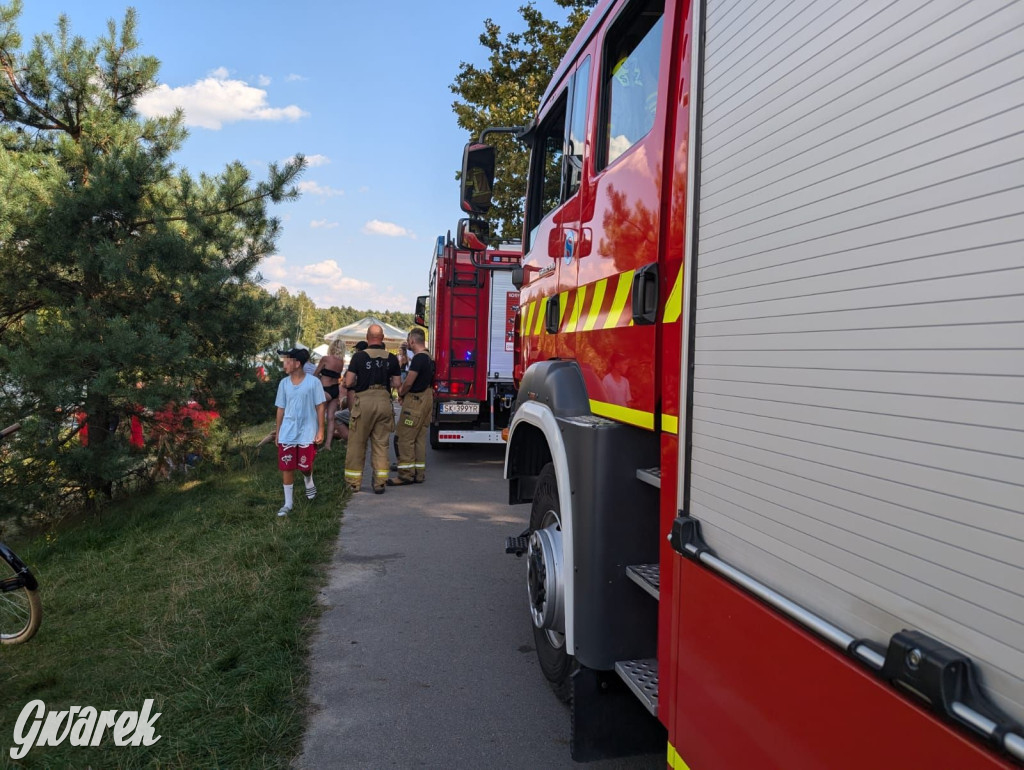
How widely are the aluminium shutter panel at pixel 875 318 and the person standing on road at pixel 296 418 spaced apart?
18.2ft

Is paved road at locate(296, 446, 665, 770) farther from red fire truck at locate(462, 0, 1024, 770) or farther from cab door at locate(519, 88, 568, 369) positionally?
cab door at locate(519, 88, 568, 369)

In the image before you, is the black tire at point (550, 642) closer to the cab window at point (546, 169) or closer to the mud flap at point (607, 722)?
the mud flap at point (607, 722)

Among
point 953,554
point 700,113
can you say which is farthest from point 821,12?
point 953,554

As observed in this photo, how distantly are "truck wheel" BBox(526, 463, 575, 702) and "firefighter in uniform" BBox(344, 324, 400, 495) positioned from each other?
15.5ft

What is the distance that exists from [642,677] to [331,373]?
822 centimetres

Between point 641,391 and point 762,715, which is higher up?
point 641,391

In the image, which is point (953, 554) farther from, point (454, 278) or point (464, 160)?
point (454, 278)

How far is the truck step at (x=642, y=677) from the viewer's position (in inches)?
81.7

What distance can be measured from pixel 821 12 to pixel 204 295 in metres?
7.51

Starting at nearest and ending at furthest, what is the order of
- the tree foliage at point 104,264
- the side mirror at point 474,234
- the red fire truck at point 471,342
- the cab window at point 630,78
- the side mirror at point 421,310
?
the cab window at point 630,78, the side mirror at point 474,234, the tree foliage at point 104,264, the red fire truck at point 471,342, the side mirror at point 421,310

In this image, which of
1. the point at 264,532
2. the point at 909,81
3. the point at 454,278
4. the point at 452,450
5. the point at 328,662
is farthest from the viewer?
the point at 452,450

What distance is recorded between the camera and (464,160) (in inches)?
158

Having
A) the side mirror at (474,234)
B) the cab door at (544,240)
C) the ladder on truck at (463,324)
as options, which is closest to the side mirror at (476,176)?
the side mirror at (474,234)

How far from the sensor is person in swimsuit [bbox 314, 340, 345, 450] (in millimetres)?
9805
